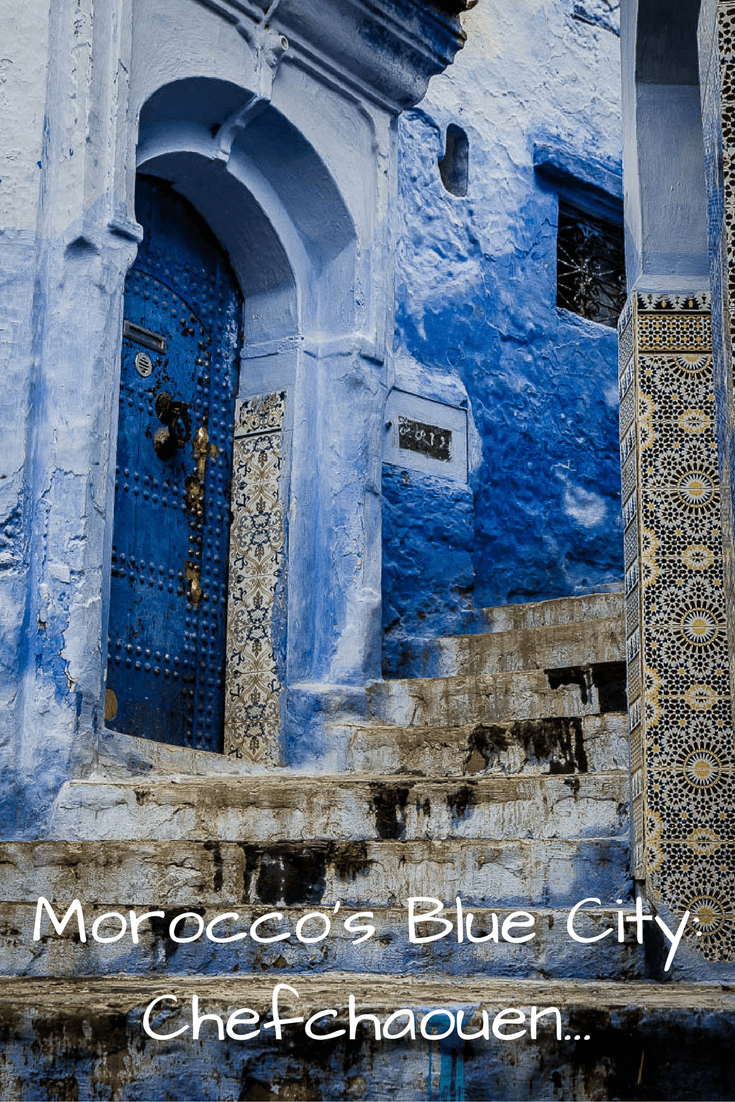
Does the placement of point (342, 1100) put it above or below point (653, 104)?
below

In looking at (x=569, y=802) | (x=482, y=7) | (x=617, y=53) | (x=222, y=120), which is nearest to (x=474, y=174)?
(x=482, y=7)

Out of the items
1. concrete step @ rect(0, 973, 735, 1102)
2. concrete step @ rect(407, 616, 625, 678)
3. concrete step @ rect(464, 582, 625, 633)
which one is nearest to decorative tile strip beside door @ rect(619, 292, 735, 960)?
concrete step @ rect(0, 973, 735, 1102)

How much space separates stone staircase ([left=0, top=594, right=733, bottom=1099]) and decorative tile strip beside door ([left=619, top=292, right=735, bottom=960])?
0.64 feet

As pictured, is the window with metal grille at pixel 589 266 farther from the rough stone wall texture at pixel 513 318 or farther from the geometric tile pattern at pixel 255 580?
the geometric tile pattern at pixel 255 580

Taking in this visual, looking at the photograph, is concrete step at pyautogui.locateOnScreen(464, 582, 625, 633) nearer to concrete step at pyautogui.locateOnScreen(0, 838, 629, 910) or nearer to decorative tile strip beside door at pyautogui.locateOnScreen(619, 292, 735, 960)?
decorative tile strip beside door at pyautogui.locateOnScreen(619, 292, 735, 960)

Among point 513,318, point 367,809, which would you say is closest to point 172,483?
point 367,809

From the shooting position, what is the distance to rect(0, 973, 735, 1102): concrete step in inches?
116

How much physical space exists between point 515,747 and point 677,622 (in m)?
1.17

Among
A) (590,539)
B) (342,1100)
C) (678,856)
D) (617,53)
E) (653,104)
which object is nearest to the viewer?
(342,1100)

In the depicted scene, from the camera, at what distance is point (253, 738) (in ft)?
21.7

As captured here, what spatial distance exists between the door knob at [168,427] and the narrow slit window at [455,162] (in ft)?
9.41

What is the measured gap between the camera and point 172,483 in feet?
22.0

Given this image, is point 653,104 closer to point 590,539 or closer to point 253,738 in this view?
point 253,738

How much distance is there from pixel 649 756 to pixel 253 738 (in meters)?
2.79
